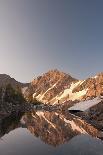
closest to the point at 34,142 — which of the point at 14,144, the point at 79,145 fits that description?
the point at 14,144

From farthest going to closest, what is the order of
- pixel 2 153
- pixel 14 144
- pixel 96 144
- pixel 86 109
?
pixel 86 109, pixel 14 144, pixel 96 144, pixel 2 153

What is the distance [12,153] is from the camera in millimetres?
33656

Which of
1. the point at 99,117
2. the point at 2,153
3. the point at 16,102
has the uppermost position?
the point at 16,102

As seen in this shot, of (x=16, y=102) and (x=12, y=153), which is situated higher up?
(x=16, y=102)

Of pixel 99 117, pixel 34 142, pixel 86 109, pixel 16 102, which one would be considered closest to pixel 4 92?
pixel 16 102

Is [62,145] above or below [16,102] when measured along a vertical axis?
below

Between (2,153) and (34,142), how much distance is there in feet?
36.8

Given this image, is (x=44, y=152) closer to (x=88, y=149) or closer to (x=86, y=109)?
(x=88, y=149)

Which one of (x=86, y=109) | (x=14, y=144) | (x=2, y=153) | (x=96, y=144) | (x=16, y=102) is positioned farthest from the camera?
(x=16, y=102)

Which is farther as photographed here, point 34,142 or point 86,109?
point 86,109

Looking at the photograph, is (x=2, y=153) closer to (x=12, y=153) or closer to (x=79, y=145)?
(x=12, y=153)

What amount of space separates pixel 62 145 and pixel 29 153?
7.10m

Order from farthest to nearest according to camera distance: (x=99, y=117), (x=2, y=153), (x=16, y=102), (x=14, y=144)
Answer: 1. (x=16, y=102)
2. (x=99, y=117)
3. (x=14, y=144)
4. (x=2, y=153)

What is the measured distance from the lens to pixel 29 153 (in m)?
33.8
